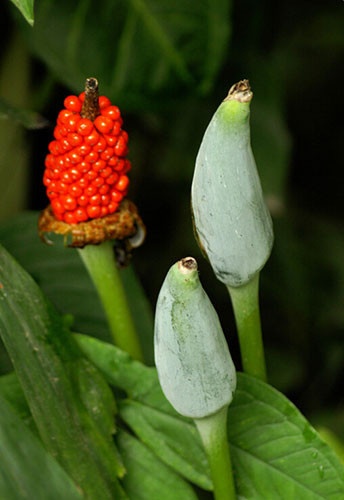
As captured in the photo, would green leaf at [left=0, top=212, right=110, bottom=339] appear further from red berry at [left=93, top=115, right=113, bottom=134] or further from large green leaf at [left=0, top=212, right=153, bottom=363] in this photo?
red berry at [left=93, top=115, right=113, bottom=134]

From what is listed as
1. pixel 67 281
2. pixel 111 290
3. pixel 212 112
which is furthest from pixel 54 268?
pixel 212 112

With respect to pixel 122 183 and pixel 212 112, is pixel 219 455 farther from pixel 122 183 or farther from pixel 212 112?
pixel 212 112

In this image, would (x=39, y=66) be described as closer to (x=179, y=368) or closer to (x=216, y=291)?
(x=216, y=291)

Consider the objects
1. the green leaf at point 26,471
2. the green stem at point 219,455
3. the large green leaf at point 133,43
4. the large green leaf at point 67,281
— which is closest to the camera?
the green leaf at point 26,471

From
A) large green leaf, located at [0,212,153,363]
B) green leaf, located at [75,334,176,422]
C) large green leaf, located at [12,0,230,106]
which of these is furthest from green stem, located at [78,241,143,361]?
large green leaf, located at [12,0,230,106]

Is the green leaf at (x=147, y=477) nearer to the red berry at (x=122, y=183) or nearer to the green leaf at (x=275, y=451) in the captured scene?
the green leaf at (x=275, y=451)

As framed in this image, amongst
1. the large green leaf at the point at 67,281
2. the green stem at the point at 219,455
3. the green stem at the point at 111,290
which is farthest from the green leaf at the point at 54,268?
the green stem at the point at 219,455

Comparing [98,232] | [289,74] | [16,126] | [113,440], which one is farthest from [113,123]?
[289,74]
